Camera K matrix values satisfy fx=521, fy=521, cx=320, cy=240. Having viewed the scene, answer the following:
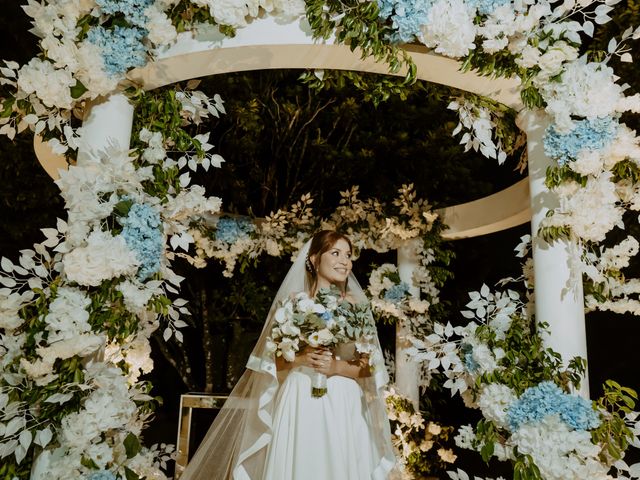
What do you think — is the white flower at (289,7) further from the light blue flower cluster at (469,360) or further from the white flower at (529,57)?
the light blue flower cluster at (469,360)

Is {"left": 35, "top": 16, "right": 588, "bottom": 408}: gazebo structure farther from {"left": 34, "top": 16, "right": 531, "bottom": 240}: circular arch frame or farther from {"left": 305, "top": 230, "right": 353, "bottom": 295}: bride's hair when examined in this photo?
{"left": 305, "top": 230, "right": 353, "bottom": 295}: bride's hair

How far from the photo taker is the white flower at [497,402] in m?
2.30

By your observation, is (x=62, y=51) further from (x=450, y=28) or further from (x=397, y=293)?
(x=397, y=293)

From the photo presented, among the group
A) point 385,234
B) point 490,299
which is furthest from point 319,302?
point 385,234

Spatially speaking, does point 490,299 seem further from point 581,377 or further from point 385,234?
point 385,234

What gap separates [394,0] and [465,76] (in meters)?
0.60

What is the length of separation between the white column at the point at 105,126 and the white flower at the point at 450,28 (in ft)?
4.95

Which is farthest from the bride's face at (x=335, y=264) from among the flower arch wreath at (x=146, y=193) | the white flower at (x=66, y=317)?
the white flower at (x=66, y=317)

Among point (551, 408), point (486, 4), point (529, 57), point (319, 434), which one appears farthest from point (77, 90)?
point (551, 408)

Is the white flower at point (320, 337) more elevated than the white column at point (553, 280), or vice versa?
the white column at point (553, 280)

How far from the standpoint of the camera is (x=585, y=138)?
8.02ft

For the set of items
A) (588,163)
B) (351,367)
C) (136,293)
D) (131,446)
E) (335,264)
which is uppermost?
(588,163)

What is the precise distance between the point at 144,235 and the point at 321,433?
67.9 inches

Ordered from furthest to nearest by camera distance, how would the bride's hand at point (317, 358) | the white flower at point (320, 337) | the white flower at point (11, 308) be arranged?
the bride's hand at point (317, 358) < the white flower at point (320, 337) < the white flower at point (11, 308)
